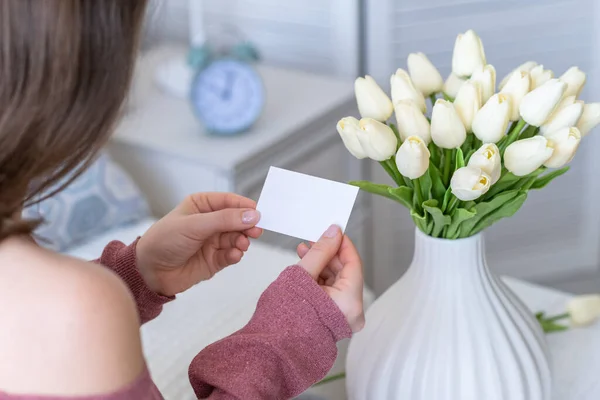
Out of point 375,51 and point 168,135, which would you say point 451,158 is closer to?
point 168,135

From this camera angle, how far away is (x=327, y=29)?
1.78 m

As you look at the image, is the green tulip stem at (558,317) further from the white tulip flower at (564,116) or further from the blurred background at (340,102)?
the blurred background at (340,102)

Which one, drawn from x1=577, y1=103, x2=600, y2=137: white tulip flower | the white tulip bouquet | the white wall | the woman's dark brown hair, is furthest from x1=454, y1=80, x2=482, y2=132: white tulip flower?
the white wall

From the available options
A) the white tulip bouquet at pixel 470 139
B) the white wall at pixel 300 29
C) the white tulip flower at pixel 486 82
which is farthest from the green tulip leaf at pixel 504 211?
the white wall at pixel 300 29

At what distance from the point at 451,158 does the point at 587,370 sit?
1.28 feet

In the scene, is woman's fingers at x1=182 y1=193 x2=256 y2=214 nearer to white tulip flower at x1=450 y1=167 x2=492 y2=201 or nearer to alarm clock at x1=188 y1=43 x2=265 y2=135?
white tulip flower at x1=450 y1=167 x2=492 y2=201

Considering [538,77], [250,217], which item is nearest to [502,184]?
[538,77]

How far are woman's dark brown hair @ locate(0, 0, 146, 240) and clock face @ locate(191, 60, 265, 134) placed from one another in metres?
0.90

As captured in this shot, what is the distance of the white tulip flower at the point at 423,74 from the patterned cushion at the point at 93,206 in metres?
0.72

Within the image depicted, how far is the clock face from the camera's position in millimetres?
1494

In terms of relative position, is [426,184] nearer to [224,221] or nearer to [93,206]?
[224,221]

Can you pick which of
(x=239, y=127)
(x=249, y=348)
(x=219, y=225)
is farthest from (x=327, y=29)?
(x=249, y=348)

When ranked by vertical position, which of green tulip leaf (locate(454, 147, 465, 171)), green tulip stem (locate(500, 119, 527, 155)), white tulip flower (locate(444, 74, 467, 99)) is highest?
white tulip flower (locate(444, 74, 467, 99))

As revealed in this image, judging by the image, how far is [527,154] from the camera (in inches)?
28.0
